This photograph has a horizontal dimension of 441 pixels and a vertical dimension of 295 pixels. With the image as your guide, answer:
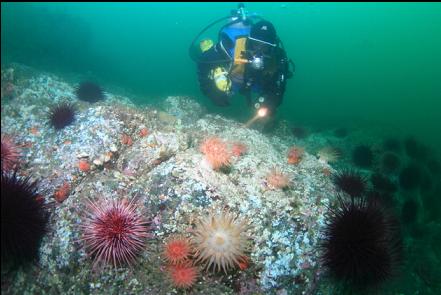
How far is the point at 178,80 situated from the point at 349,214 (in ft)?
91.5

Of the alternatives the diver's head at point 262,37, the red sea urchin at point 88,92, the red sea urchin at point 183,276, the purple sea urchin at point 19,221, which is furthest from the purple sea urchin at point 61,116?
the diver's head at point 262,37

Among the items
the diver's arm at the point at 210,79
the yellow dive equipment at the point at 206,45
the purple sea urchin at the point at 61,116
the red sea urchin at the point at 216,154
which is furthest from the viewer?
the yellow dive equipment at the point at 206,45

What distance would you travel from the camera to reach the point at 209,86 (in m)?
9.52

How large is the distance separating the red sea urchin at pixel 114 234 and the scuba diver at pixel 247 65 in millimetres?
5366

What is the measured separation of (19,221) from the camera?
4.10 metres

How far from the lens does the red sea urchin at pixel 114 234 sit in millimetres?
4273

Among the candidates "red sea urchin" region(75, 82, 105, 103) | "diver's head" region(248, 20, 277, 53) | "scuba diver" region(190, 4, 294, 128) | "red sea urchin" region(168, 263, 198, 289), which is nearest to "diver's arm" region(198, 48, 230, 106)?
"scuba diver" region(190, 4, 294, 128)

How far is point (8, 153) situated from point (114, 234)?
7.64 ft

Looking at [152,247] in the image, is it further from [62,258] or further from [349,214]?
[349,214]

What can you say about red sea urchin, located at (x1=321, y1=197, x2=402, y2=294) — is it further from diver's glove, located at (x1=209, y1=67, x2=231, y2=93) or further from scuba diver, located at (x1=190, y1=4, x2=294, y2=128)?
diver's glove, located at (x1=209, y1=67, x2=231, y2=93)

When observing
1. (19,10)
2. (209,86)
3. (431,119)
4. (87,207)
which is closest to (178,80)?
(19,10)

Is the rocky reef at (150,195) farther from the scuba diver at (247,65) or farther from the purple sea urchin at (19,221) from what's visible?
the scuba diver at (247,65)

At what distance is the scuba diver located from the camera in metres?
8.15

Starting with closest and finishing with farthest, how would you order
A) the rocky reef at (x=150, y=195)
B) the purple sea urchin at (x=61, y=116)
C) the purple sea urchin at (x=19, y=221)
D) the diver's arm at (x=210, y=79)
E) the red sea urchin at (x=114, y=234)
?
the purple sea urchin at (x=19, y=221) → the red sea urchin at (x=114, y=234) → the rocky reef at (x=150, y=195) → the purple sea urchin at (x=61, y=116) → the diver's arm at (x=210, y=79)
